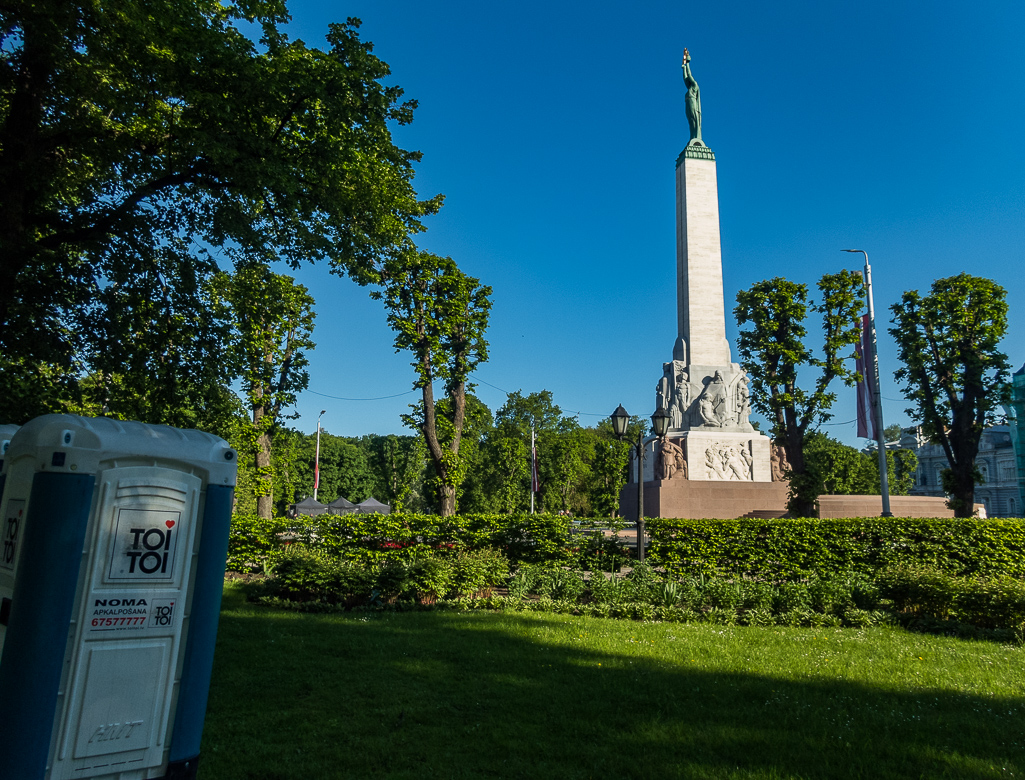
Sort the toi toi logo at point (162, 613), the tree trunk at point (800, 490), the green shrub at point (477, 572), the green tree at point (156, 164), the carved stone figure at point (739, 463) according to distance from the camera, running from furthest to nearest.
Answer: the carved stone figure at point (739, 463) < the tree trunk at point (800, 490) < the green shrub at point (477, 572) < the green tree at point (156, 164) < the toi toi logo at point (162, 613)

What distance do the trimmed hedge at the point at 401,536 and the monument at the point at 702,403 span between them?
11833mm

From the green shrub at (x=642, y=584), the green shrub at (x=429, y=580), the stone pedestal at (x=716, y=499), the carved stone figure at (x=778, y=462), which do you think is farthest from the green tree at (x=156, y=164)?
the carved stone figure at (x=778, y=462)

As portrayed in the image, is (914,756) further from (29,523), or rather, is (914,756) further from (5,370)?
(5,370)

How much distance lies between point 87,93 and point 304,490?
2353 inches

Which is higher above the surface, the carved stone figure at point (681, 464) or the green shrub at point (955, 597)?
the carved stone figure at point (681, 464)

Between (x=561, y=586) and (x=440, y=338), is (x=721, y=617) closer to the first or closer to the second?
(x=561, y=586)

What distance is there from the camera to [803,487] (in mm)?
24906

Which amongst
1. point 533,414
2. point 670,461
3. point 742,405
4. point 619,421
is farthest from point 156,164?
point 533,414

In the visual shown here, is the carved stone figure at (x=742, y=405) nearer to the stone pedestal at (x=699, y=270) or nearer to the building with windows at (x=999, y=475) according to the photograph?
the stone pedestal at (x=699, y=270)

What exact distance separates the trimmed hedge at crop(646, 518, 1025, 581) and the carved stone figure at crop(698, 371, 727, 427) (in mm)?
13635

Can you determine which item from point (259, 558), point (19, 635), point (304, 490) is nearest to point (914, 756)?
point (19, 635)

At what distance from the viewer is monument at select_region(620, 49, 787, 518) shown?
88.8 ft

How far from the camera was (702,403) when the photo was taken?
28422 mm

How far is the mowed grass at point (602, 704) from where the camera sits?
4.95 m
